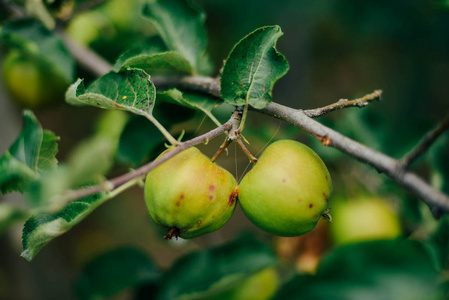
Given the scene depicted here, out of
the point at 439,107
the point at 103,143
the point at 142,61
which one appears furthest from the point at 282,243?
the point at 439,107

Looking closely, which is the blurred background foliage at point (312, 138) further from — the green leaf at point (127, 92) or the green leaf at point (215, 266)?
the green leaf at point (127, 92)

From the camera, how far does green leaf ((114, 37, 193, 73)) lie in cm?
67

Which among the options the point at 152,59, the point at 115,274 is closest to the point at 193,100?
the point at 152,59

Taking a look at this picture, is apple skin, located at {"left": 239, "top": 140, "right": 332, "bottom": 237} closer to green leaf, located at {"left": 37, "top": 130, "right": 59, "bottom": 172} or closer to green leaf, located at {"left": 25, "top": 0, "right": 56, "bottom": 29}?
green leaf, located at {"left": 37, "top": 130, "right": 59, "bottom": 172}

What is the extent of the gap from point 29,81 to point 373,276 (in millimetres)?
1011

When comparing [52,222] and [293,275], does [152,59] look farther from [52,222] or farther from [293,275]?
[293,275]

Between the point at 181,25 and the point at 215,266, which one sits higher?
the point at 181,25

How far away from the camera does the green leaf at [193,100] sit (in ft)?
2.19

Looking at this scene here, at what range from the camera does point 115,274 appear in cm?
108

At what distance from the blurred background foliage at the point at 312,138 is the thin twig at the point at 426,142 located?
0.34m

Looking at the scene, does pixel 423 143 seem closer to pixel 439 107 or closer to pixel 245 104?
pixel 245 104

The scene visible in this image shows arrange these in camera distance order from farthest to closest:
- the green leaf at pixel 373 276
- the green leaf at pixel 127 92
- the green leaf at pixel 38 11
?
the green leaf at pixel 38 11 → the green leaf at pixel 373 276 → the green leaf at pixel 127 92

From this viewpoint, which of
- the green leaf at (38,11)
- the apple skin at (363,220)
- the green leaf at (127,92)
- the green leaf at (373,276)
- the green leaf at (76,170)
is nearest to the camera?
the green leaf at (76,170)

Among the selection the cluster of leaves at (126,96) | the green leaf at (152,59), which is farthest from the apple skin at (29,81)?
the green leaf at (152,59)
